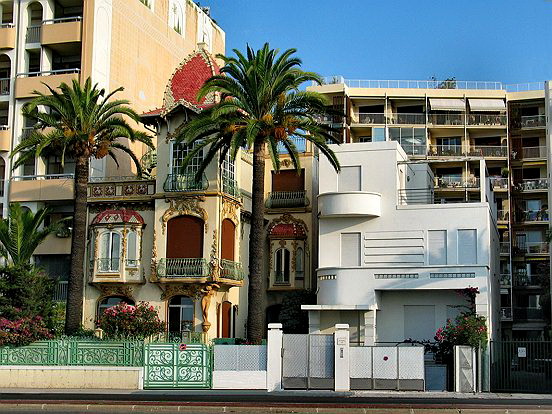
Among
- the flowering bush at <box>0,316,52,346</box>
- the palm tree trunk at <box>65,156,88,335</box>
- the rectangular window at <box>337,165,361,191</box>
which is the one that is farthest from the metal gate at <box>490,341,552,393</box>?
the palm tree trunk at <box>65,156,88,335</box>

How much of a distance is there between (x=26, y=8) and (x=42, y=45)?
3298 millimetres

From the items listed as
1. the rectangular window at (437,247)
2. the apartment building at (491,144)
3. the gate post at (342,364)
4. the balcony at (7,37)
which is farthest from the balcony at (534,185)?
the gate post at (342,364)

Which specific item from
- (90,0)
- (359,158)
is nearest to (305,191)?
(359,158)

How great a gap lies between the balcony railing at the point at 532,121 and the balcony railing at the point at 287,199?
2920cm

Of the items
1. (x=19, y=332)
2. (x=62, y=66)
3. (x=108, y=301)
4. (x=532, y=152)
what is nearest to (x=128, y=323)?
(x=19, y=332)

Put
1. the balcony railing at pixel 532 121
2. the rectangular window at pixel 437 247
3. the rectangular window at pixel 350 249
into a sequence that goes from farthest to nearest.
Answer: the balcony railing at pixel 532 121 → the rectangular window at pixel 350 249 → the rectangular window at pixel 437 247

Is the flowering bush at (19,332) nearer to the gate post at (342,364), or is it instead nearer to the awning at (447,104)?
the gate post at (342,364)

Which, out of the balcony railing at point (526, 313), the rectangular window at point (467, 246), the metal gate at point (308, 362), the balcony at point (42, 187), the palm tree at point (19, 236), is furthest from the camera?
the balcony railing at point (526, 313)

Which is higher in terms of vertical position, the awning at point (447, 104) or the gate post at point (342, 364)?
the awning at point (447, 104)

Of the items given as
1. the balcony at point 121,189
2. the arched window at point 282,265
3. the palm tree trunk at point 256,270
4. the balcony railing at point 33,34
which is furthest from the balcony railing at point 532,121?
the balcony railing at point 33,34

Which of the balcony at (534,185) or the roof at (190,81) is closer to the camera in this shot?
the roof at (190,81)

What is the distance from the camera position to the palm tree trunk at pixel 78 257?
3938 cm

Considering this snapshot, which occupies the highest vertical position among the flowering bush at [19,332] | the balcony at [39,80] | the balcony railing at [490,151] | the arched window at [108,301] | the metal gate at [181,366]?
the balcony at [39,80]

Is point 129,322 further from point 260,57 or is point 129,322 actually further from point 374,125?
point 374,125
